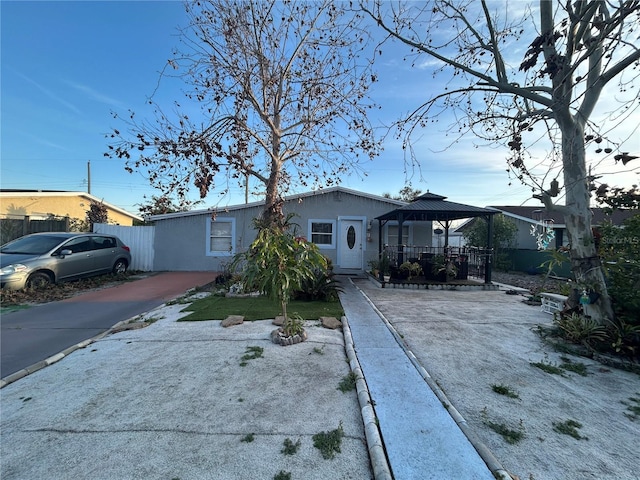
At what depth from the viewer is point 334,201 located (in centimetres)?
1204

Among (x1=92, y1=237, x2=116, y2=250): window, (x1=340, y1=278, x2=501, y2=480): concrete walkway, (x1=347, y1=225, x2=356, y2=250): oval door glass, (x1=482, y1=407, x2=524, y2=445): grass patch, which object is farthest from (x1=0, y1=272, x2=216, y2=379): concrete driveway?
(x1=347, y1=225, x2=356, y2=250): oval door glass

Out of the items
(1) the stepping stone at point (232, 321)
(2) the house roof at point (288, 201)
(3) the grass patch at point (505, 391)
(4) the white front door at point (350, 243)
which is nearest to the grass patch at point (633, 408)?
(3) the grass patch at point (505, 391)

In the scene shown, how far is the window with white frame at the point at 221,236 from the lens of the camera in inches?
479

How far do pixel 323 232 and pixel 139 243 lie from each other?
24.9 feet

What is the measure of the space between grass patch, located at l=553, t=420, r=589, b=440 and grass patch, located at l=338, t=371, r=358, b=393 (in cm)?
179

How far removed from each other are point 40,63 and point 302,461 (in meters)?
10.5

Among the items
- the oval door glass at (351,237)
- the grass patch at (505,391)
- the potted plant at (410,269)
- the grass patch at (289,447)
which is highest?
the oval door glass at (351,237)

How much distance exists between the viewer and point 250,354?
3.99 meters

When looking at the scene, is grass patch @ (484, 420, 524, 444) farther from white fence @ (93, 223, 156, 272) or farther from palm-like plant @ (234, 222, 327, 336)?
white fence @ (93, 223, 156, 272)

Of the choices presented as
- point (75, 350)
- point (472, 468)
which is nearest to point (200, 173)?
point (75, 350)

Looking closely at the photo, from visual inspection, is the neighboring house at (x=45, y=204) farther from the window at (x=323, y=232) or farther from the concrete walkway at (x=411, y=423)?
the concrete walkway at (x=411, y=423)

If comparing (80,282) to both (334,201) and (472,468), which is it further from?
(472,468)

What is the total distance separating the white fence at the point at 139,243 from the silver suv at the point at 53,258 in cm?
162

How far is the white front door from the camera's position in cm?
1205
